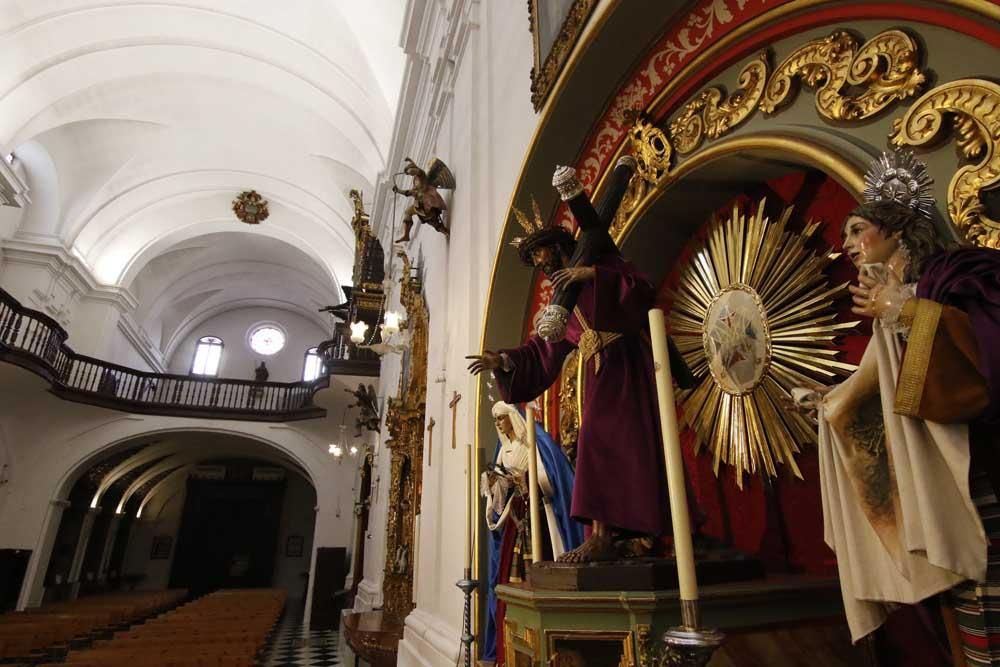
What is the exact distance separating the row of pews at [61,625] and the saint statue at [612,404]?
708cm

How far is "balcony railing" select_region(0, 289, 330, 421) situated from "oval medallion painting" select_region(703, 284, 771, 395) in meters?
10.6

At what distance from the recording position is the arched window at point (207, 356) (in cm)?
2025

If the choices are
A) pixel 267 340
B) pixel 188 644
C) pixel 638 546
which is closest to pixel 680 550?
pixel 638 546

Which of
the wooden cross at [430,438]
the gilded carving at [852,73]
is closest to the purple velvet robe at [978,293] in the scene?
the gilded carving at [852,73]

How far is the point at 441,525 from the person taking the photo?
4086 millimetres

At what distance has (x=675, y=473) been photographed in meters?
1.12

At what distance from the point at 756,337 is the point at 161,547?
2155 cm

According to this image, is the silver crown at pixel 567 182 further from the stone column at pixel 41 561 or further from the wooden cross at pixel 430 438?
the stone column at pixel 41 561

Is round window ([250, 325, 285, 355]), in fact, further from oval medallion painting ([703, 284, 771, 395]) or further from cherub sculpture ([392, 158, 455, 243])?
oval medallion painting ([703, 284, 771, 395])

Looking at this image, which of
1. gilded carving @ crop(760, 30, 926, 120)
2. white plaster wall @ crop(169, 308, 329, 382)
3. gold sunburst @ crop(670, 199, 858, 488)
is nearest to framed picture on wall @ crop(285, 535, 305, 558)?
white plaster wall @ crop(169, 308, 329, 382)

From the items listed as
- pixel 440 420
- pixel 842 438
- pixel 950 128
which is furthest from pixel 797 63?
pixel 440 420

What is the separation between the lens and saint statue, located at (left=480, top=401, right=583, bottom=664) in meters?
2.43

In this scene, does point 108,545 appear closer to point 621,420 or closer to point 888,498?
point 621,420

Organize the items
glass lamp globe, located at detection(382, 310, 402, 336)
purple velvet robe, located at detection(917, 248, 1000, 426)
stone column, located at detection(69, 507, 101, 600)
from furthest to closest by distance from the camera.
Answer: stone column, located at detection(69, 507, 101, 600) < glass lamp globe, located at detection(382, 310, 402, 336) < purple velvet robe, located at detection(917, 248, 1000, 426)
